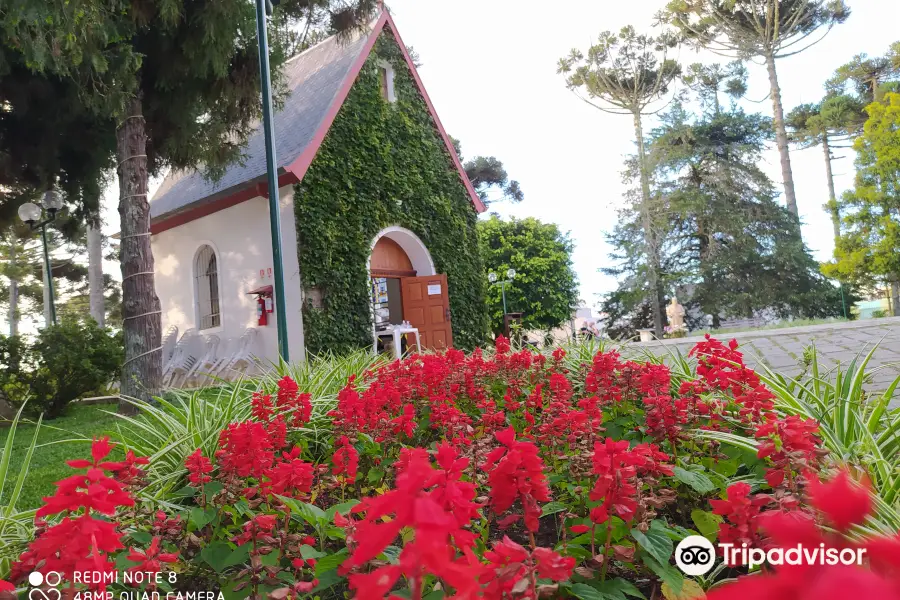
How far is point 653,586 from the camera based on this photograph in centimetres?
156

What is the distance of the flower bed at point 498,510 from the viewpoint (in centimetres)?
50

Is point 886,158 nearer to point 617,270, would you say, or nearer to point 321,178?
point 617,270

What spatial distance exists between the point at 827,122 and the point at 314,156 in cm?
2321

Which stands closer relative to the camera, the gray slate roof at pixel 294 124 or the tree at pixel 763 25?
the gray slate roof at pixel 294 124

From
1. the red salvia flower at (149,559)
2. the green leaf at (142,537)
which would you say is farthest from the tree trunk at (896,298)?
the red salvia flower at (149,559)

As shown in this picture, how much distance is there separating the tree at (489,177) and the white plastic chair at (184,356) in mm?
20827

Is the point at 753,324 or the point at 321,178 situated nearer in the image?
the point at 321,178

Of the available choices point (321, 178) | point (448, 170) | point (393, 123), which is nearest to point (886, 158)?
point (448, 170)

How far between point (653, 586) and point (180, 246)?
12.4 m

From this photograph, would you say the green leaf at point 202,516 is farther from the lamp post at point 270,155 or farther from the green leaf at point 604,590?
the lamp post at point 270,155

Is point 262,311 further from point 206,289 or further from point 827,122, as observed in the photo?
point 827,122

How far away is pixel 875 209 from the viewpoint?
20.2m

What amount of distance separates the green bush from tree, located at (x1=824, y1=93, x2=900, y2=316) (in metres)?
22.9

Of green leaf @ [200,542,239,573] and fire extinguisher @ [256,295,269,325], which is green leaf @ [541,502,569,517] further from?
fire extinguisher @ [256,295,269,325]
